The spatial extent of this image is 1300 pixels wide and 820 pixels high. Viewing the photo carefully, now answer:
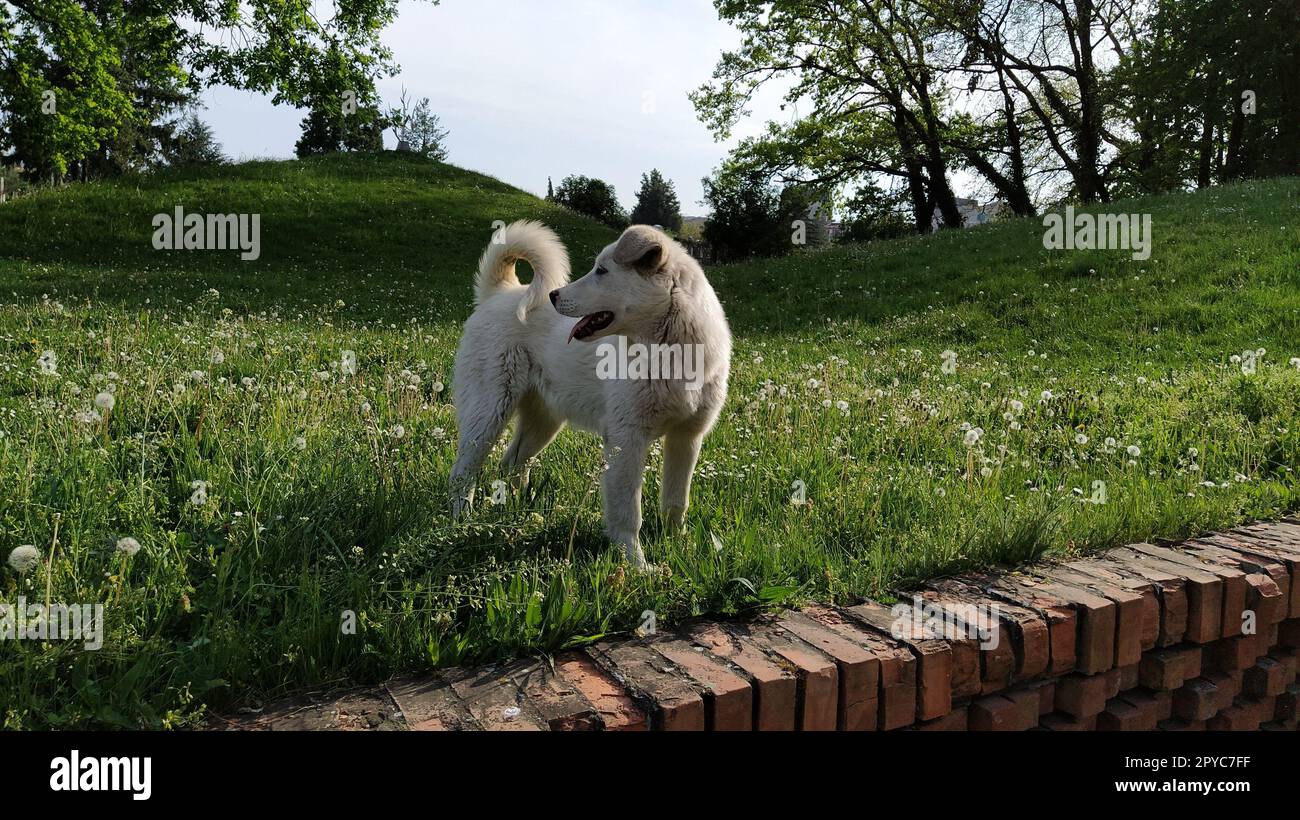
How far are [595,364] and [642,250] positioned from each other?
74 centimetres

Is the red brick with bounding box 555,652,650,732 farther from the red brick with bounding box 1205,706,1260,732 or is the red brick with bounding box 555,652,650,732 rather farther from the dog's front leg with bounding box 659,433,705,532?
the red brick with bounding box 1205,706,1260,732

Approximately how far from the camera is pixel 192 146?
56.4 metres

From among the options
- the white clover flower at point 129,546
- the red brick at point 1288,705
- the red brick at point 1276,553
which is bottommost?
the red brick at point 1288,705

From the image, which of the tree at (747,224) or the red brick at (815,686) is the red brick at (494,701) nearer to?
the red brick at (815,686)

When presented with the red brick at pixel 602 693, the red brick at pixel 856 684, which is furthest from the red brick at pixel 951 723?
the red brick at pixel 602 693

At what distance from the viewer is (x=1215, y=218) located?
1680 centimetres

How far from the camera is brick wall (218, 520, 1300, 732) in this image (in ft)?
7.91

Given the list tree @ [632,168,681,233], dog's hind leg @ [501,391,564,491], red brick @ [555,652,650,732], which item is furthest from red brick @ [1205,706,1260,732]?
tree @ [632,168,681,233]

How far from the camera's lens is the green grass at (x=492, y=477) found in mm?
2701

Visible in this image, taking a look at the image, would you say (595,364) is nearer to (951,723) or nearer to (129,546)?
(129,546)

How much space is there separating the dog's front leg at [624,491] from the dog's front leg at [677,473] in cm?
30

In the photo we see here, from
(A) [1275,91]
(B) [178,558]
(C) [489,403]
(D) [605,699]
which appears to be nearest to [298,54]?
(C) [489,403]
